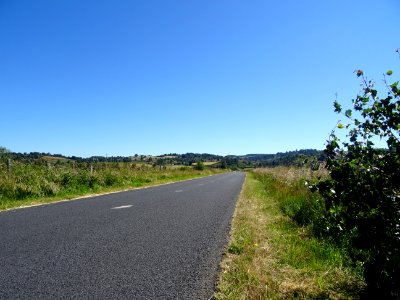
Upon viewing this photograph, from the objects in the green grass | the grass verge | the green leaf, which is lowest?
the green grass

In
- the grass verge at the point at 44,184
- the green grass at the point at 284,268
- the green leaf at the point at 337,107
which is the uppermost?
the green leaf at the point at 337,107

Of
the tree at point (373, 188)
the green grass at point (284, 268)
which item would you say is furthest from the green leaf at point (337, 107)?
the green grass at point (284, 268)

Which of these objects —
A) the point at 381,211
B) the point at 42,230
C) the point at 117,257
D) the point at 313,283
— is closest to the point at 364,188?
the point at 381,211

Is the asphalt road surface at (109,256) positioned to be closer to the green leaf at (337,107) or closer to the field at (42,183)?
the green leaf at (337,107)

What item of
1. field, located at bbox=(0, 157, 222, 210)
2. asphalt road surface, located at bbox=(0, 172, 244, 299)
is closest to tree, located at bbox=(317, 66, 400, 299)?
asphalt road surface, located at bbox=(0, 172, 244, 299)

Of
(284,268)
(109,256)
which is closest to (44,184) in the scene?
(109,256)

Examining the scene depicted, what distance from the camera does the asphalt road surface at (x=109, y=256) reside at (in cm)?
396

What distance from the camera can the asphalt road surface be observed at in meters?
3.96

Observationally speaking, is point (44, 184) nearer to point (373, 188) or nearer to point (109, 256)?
point (109, 256)

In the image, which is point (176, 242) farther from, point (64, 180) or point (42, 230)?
point (64, 180)

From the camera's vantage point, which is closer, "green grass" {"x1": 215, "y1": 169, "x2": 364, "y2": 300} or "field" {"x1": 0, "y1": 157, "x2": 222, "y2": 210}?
"green grass" {"x1": 215, "y1": 169, "x2": 364, "y2": 300}

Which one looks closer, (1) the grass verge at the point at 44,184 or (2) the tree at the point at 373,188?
(2) the tree at the point at 373,188

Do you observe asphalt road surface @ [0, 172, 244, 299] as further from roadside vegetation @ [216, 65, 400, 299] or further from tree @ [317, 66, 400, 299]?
tree @ [317, 66, 400, 299]

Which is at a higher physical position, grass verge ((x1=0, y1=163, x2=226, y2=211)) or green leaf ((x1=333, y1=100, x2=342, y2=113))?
green leaf ((x1=333, y1=100, x2=342, y2=113))
